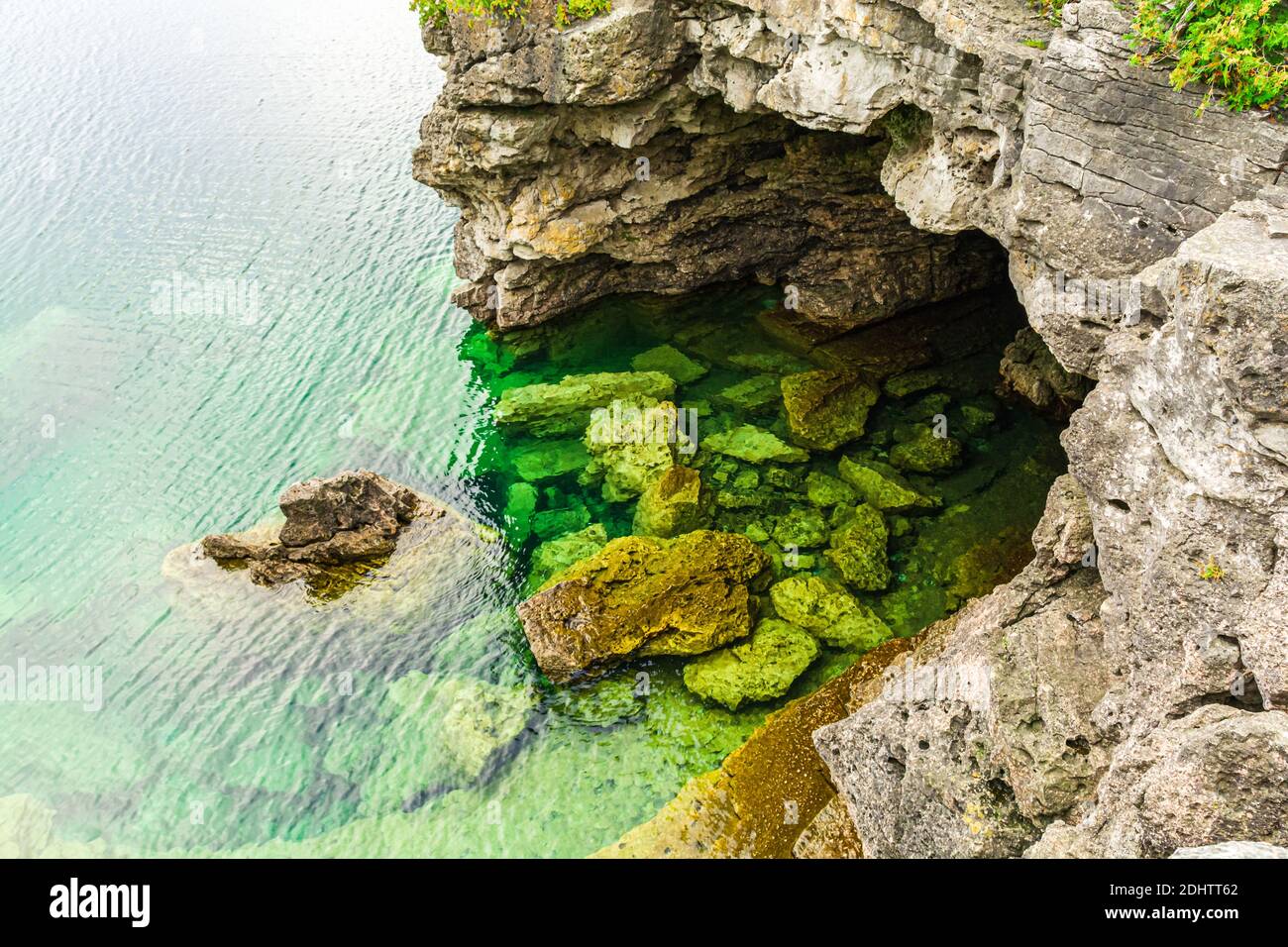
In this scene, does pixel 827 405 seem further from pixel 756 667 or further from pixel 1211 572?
pixel 1211 572

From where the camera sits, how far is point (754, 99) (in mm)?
18062

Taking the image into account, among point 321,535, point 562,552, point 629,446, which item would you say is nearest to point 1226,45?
point 629,446

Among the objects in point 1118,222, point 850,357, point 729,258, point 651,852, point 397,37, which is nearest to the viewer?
point 1118,222

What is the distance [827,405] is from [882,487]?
2.75 metres

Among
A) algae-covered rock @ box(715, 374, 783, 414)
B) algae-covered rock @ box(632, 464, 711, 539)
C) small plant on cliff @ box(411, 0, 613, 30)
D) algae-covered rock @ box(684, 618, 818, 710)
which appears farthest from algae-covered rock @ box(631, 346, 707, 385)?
small plant on cliff @ box(411, 0, 613, 30)

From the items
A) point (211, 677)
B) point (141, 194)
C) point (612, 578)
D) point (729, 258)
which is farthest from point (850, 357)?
point (141, 194)

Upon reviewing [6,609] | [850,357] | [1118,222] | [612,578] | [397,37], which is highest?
[1118,222]

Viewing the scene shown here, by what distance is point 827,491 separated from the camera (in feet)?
64.5

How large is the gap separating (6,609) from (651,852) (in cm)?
1599

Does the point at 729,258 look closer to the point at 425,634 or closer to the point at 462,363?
the point at 462,363

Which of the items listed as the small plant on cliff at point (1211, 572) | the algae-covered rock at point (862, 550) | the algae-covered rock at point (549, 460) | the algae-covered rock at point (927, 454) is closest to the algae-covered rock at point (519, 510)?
the algae-covered rock at point (549, 460)

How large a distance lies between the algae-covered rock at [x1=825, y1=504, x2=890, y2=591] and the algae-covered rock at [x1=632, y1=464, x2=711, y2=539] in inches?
114

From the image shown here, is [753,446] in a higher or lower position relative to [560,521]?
higher
